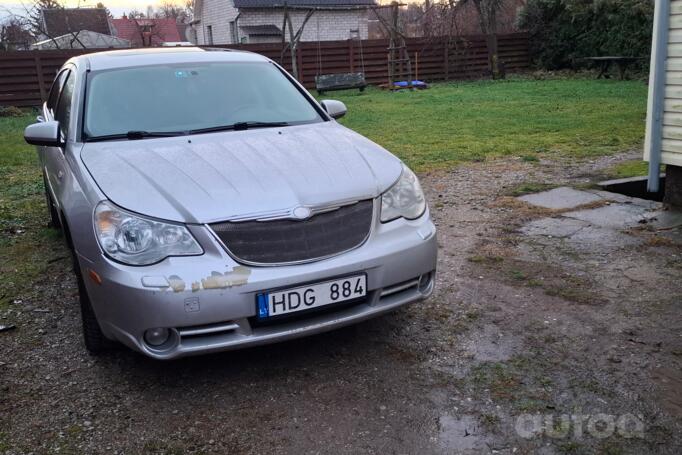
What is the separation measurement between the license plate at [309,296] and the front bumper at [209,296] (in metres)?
0.03

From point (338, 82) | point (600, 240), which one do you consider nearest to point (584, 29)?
point (338, 82)

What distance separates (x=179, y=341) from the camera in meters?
2.78

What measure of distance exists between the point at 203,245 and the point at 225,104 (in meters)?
1.61

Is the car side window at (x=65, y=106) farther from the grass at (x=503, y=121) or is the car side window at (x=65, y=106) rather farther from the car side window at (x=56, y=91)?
the grass at (x=503, y=121)

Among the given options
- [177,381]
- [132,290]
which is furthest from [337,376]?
[132,290]

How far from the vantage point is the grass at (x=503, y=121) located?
879cm

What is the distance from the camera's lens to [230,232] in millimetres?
2801

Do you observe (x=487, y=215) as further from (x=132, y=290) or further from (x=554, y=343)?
(x=132, y=290)

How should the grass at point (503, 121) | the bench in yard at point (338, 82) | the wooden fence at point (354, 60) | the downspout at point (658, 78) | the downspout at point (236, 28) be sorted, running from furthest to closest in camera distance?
the downspout at point (236, 28), the bench in yard at point (338, 82), the wooden fence at point (354, 60), the grass at point (503, 121), the downspout at point (658, 78)

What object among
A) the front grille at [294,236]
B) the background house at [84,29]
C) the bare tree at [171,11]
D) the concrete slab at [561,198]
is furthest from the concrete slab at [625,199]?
the bare tree at [171,11]

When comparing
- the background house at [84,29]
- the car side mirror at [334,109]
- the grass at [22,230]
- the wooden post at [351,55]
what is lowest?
the grass at [22,230]

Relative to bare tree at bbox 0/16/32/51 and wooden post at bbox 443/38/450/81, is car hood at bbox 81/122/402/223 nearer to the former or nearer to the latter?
wooden post at bbox 443/38/450/81

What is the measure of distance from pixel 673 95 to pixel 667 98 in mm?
61

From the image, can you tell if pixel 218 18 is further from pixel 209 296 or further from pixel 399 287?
pixel 209 296
